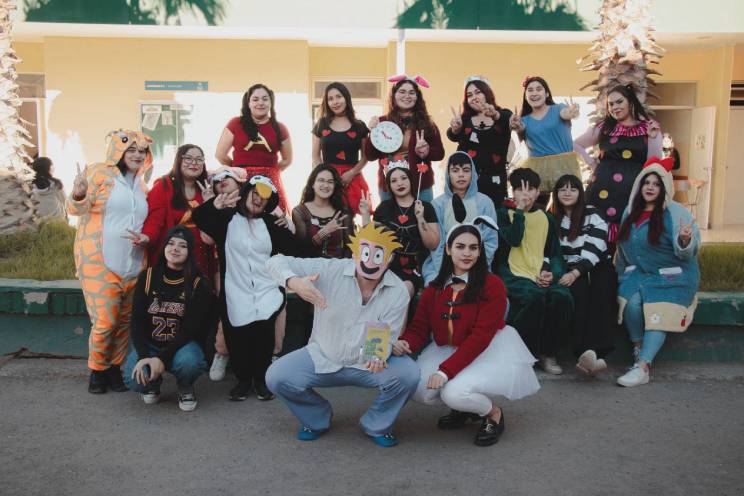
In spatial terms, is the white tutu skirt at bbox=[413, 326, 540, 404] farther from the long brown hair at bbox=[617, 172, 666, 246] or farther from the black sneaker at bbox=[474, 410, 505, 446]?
the long brown hair at bbox=[617, 172, 666, 246]

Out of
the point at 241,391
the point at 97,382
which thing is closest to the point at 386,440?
the point at 241,391

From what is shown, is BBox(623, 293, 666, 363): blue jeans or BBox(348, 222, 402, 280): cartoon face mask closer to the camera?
BBox(348, 222, 402, 280): cartoon face mask

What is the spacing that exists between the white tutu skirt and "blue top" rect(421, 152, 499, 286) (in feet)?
3.68

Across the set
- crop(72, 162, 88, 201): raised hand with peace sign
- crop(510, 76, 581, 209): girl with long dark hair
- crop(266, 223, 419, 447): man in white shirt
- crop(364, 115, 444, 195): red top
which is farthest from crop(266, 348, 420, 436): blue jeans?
crop(510, 76, 581, 209): girl with long dark hair

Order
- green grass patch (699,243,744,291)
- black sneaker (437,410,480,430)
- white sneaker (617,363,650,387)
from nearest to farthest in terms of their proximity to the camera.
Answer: black sneaker (437,410,480,430), white sneaker (617,363,650,387), green grass patch (699,243,744,291)

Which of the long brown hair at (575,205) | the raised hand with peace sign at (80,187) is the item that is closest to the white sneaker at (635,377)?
the long brown hair at (575,205)

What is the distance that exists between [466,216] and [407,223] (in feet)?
1.52

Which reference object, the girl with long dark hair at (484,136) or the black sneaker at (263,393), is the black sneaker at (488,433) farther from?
the girl with long dark hair at (484,136)

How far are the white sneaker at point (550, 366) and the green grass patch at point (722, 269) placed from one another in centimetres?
166

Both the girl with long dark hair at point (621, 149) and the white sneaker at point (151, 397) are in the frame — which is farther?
the girl with long dark hair at point (621, 149)

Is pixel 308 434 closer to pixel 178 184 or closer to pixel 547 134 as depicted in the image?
pixel 178 184

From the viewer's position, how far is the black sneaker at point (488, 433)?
14.1 feet

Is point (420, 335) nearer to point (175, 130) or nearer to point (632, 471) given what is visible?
point (632, 471)

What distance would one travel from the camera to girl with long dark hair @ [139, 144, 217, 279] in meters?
5.41
